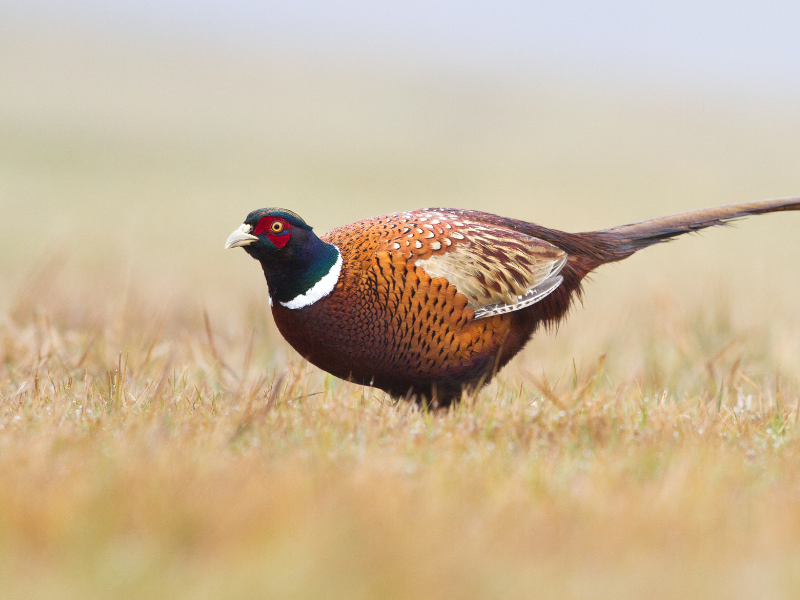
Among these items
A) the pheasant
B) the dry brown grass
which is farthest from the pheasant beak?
the dry brown grass

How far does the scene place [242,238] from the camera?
159 inches

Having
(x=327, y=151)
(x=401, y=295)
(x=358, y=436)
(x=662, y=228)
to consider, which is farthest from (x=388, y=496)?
(x=327, y=151)

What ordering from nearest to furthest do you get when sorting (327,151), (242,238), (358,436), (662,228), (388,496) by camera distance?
(388,496)
(358,436)
(242,238)
(662,228)
(327,151)

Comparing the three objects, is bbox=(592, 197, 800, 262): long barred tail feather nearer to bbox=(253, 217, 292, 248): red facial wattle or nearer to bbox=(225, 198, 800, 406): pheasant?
bbox=(225, 198, 800, 406): pheasant

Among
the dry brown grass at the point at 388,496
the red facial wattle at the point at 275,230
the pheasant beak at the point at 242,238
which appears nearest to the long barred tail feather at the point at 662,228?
the dry brown grass at the point at 388,496

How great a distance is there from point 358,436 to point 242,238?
3.77 ft

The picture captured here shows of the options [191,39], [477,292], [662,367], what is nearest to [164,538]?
[477,292]

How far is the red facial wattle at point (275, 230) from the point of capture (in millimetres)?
4102

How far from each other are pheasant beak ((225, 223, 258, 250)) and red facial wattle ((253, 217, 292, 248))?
0.04 metres

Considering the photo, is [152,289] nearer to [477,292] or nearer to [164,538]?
[477,292]

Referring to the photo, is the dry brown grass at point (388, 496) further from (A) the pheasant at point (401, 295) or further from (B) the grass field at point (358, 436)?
(A) the pheasant at point (401, 295)

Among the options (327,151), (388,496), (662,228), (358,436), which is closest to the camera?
(388,496)

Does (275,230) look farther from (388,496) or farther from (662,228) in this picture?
(662,228)

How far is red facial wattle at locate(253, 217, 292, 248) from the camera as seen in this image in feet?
13.5
